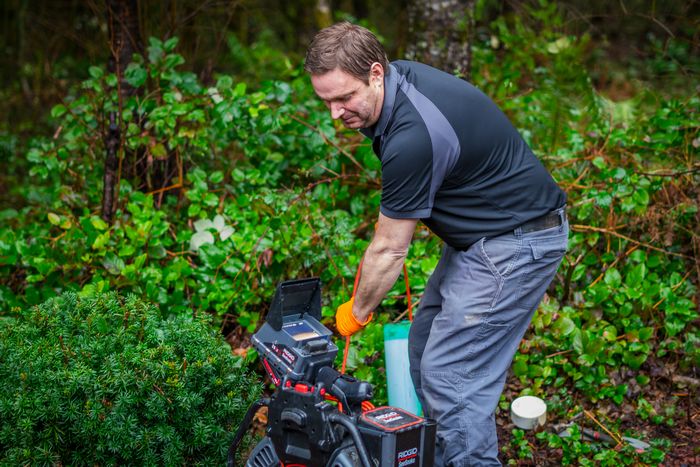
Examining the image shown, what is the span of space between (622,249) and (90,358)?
11.0 feet

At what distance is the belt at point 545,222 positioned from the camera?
2.85 meters

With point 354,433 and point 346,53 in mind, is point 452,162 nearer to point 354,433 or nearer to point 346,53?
point 346,53

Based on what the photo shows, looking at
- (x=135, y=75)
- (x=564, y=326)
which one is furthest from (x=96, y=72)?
(x=564, y=326)

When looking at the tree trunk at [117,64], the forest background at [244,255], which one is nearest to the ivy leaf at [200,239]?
the forest background at [244,255]

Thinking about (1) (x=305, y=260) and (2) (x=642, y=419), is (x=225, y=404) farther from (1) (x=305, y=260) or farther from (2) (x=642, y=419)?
(2) (x=642, y=419)

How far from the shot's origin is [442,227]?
286cm

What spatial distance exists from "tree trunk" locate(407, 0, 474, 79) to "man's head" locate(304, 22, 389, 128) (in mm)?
2974

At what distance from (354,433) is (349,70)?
4.33 ft

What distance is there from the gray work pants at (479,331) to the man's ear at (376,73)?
773 mm

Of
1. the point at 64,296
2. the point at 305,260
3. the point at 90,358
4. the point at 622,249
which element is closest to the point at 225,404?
the point at 90,358

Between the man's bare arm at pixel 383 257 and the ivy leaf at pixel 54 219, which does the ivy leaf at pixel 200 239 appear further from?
the man's bare arm at pixel 383 257

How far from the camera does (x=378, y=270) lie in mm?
2740

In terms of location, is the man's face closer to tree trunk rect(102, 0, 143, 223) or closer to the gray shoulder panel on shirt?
the gray shoulder panel on shirt

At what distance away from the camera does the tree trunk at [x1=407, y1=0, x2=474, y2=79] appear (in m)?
5.53
